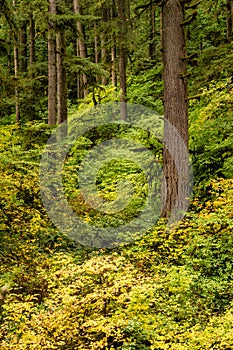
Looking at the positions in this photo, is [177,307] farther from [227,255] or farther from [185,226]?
[185,226]

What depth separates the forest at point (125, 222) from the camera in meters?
5.05

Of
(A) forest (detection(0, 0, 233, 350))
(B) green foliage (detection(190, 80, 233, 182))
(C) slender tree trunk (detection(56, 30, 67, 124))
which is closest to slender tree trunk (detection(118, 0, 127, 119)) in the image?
(A) forest (detection(0, 0, 233, 350))

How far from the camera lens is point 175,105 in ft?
27.1

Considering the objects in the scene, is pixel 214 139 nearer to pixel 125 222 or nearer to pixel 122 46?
pixel 125 222

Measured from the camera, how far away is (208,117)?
418 inches

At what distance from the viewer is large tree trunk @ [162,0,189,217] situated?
8.21 m

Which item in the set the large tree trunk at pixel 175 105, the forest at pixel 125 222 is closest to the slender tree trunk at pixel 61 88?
the forest at pixel 125 222

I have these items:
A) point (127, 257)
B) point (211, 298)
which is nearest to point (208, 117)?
point (127, 257)

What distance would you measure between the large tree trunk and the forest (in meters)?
0.02

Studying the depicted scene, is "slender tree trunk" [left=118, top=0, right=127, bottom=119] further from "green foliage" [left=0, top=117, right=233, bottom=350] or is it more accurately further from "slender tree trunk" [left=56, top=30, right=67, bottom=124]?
"green foliage" [left=0, top=117, right=233, bottom=350]

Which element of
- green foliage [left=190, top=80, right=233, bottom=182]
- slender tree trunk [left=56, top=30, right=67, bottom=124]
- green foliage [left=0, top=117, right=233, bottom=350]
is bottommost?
green foliage [left=0, top=117, right=233, bottom=350]

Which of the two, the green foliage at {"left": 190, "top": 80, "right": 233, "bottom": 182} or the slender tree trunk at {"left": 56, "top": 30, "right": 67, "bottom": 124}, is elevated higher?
the slender tree trunk at {"left": 56, "top": 30, "right": 67, "bottom": 124}

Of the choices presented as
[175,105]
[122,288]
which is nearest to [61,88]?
[175,105]

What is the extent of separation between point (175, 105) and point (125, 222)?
2581 millimetres
